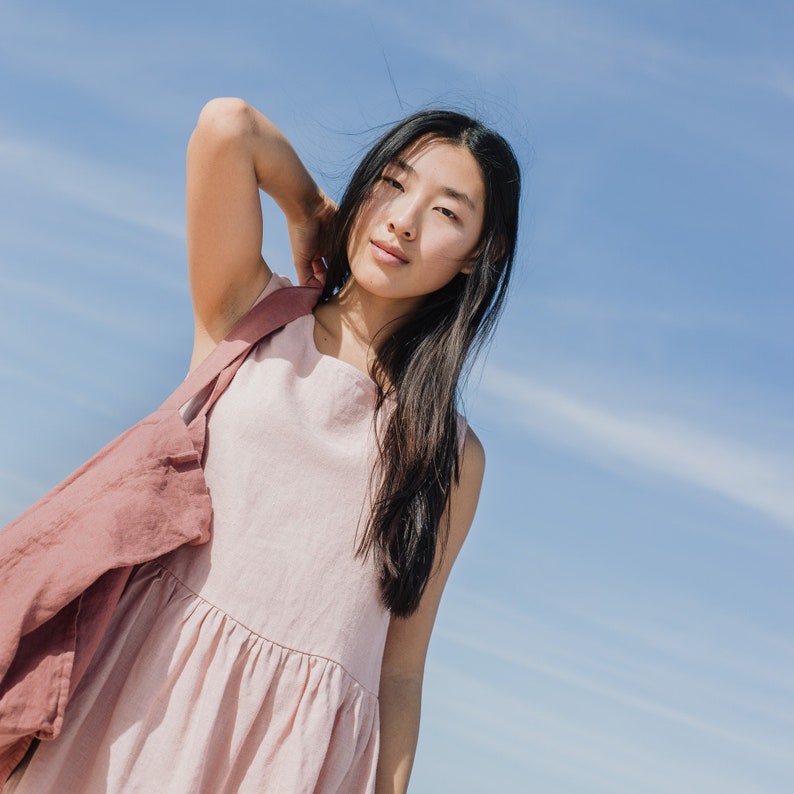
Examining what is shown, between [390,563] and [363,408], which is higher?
[363,408]

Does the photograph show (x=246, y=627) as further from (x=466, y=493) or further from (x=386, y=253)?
(x=386, y=253)

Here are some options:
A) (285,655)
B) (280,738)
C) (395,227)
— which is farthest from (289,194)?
(280,738)

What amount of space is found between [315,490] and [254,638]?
12.3 inches

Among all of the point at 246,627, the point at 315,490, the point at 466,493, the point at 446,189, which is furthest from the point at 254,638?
the point at 446,189

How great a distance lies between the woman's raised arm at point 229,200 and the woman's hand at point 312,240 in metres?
0.08

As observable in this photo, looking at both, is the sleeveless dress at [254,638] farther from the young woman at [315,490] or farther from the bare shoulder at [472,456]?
the bare shoulder at [472,456]

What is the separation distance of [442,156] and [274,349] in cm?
59

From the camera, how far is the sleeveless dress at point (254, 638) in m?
2.04

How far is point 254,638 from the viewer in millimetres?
2123

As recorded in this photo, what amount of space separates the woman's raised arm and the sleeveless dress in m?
0.13

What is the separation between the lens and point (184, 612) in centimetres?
210

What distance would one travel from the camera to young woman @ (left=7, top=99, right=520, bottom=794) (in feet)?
6.81

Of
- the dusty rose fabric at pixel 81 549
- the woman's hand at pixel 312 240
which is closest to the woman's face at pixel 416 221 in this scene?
the woman's hand at pixel 312 240

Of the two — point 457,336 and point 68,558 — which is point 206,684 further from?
point 457,336
